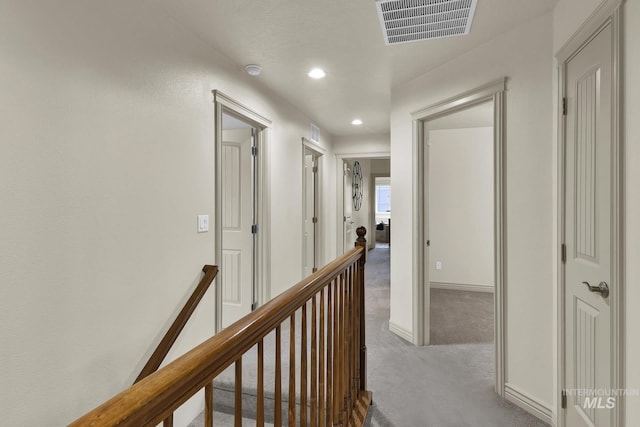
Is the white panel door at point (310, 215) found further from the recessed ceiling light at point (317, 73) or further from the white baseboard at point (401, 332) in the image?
the recessed ceiling light at point (317, 73)

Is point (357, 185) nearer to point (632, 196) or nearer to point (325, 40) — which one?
point (325, 40)

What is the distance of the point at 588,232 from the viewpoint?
5.20 feet

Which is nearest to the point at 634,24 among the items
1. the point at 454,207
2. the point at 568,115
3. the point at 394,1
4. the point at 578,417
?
the point at 568,115

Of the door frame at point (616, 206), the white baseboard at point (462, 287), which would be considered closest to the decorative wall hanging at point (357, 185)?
the white baseboard at point (462, 287)

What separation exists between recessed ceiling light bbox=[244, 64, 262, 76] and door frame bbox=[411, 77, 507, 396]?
1.40 metres

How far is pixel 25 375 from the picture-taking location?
51.9 inches

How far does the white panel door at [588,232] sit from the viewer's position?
4.67 feet

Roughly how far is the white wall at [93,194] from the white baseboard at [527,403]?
A: 2068mm

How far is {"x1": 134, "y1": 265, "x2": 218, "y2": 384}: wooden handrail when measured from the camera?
1.90 meters

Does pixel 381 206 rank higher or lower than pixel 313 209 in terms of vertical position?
higher

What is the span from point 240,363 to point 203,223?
174cm

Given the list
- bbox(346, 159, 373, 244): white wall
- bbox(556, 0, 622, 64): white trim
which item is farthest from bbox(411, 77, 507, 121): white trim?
bbox(346, 159, 373, 244): white wall

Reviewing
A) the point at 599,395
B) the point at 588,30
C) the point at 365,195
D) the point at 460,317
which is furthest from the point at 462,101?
the point at 365,195

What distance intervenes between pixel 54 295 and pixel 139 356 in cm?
62
